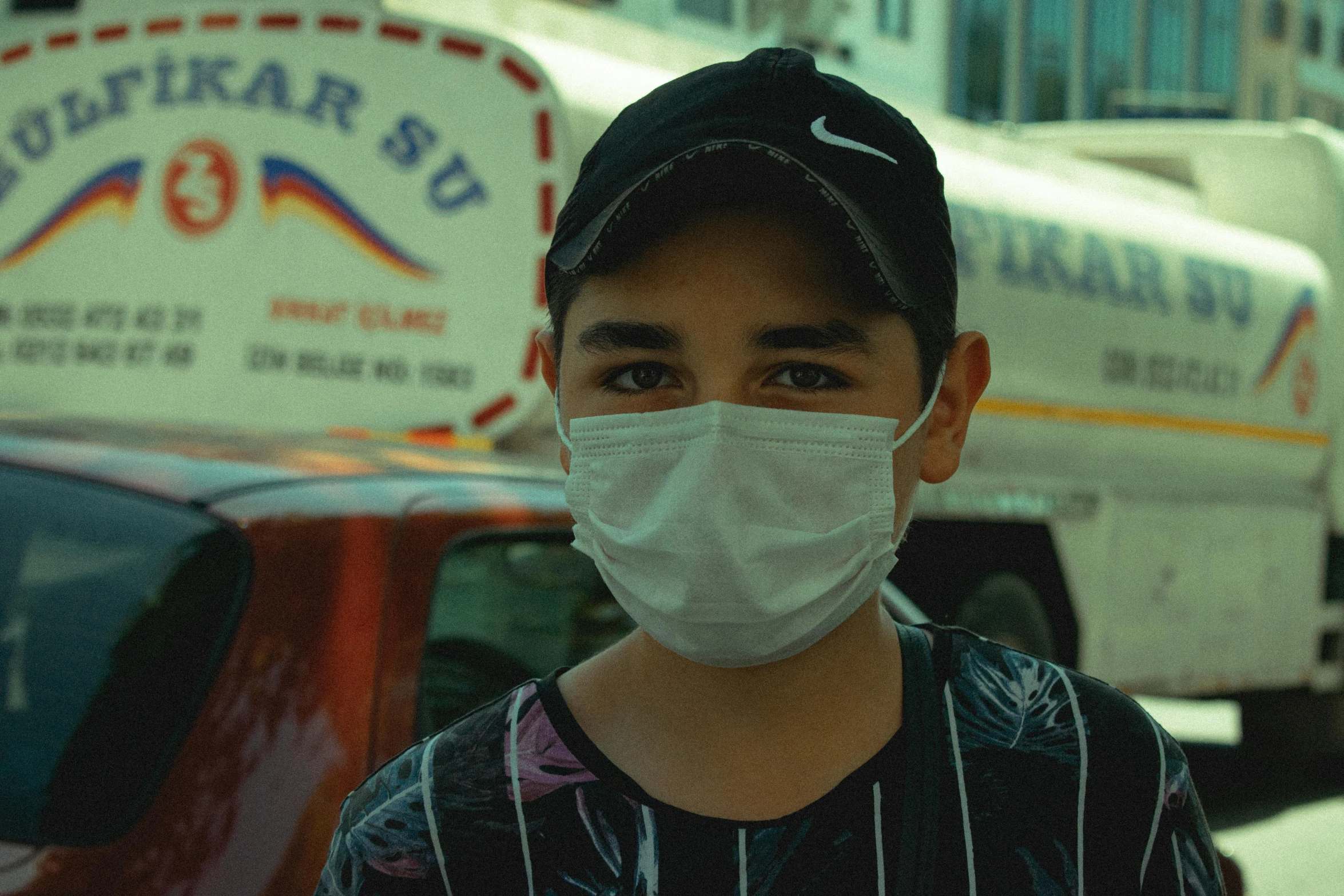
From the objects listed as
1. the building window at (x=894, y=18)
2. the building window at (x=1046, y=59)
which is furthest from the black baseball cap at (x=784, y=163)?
the building window at (x=1046, y=59)

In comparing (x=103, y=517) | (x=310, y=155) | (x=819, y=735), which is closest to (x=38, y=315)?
(x=310, y=155)

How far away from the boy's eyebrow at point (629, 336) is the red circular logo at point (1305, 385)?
824 centimetres

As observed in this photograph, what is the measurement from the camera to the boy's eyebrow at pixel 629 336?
61.2 inches

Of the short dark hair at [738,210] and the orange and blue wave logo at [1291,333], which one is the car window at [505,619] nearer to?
the short dark hair at [738,210]

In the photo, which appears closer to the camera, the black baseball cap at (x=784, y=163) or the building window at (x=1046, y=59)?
the black baseball cap at (x=784, y=163)

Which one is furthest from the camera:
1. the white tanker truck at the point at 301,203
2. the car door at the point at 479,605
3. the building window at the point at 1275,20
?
the building window at the point at 1275,20

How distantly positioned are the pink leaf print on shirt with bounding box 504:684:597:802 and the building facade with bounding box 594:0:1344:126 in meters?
10.8

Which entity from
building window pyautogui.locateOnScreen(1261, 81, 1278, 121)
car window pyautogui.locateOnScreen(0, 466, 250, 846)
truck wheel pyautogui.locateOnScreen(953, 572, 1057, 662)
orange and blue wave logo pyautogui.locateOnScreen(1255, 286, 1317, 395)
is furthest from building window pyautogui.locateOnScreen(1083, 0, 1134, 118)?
car window pyautogui.locateOnScreen(0, 466, 250, 846)

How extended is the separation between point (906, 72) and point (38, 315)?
69.0 ft

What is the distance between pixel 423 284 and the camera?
473 centimetres

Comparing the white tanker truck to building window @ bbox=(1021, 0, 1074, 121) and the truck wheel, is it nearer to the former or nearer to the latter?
the truck wheel

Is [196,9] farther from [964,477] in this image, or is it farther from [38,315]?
[964,477]

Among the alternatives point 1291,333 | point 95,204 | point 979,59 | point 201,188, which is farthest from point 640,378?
point 979,59

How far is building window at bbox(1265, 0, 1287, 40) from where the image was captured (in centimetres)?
4225
